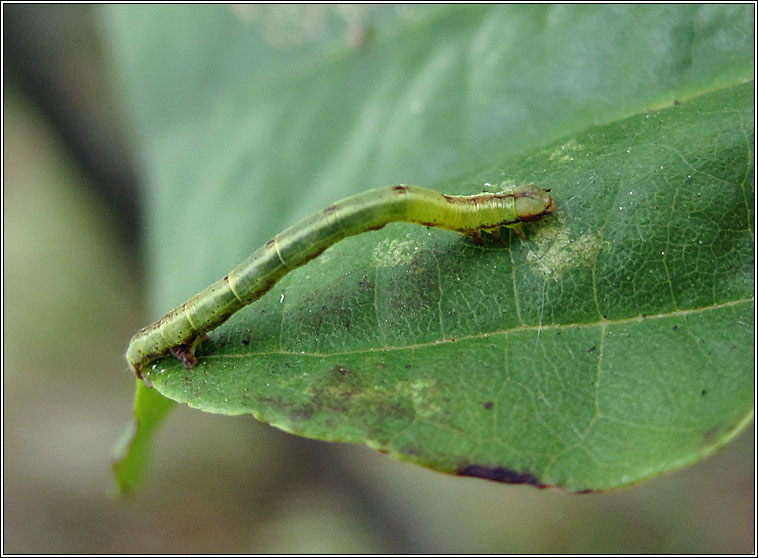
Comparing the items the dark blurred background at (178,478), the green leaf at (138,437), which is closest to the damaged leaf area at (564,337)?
the green leaf at (138,437)

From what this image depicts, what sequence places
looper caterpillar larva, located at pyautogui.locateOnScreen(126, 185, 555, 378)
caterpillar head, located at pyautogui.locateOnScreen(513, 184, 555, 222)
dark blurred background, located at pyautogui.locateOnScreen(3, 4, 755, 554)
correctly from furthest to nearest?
dark blurred background, located at pyautogui.locateOnScreen(3, 4, 755, 554), looper caterpillar larva, located at pyautogui.locateOnScreen(126, 185, 555, 378), caterpillar head, located at pyautogui.locateOnScreen(513, 184, 555, 222)

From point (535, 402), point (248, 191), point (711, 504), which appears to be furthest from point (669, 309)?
point (711, 504)

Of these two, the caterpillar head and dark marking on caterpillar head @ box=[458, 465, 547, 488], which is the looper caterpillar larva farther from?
dark marking on caterpillar head @ box=[458, 465, 547, 488]

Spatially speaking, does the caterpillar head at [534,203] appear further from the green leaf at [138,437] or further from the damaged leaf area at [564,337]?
the green leaf at [138,437]

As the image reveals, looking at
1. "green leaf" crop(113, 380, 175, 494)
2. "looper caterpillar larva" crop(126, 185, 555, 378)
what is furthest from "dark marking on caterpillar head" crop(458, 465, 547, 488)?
"green leaf" crop(113, 380, 175, 494)

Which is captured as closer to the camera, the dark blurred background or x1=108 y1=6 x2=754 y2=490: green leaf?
x1=108 y1=6 x2=754 y2=490: green leaf

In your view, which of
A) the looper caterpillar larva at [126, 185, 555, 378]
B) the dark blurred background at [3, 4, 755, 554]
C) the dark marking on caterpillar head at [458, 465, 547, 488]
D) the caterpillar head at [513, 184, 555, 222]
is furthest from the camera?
the dark blurred background at [3, 4, 755, 554]

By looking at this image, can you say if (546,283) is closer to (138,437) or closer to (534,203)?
(534,203)
